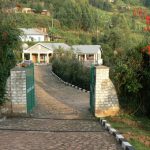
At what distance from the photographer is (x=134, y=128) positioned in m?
11.7

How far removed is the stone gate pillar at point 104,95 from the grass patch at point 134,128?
461mm

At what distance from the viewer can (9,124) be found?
1183 cm

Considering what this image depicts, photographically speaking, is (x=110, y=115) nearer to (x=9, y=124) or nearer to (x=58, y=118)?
(x=58, y=118)

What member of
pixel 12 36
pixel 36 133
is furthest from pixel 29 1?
pixel 36 133

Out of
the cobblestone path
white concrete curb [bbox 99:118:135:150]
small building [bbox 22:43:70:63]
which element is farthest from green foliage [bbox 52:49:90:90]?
small building [bbox 22:43:70:63]

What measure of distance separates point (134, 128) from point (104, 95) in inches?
90.3

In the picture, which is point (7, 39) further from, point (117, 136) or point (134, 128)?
point (117, 136)

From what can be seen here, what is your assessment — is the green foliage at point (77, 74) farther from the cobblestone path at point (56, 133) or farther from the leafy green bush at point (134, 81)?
the cobblestone path at point (56, 133)

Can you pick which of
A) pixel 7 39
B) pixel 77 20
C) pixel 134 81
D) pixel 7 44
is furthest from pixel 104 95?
pixel 77 20

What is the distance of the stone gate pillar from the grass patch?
0.46 m

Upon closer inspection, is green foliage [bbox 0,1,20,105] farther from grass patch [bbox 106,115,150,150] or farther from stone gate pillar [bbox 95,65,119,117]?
grass patch [bbox 106,115,150,150]

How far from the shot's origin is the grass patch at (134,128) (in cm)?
944

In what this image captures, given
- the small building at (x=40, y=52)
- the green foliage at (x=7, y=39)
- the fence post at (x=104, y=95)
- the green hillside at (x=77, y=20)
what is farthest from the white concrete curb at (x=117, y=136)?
the green hillside at (x=77, y=20)

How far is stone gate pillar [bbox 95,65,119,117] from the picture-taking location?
13.6 meters
